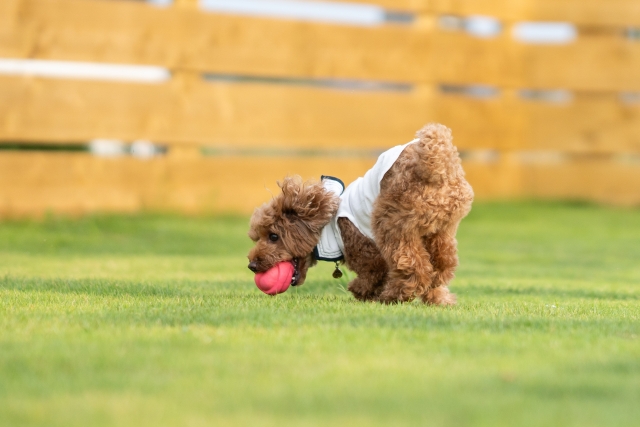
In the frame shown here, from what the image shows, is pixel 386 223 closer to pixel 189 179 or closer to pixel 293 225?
pixel 293 225

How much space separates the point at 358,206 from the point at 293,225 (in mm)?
308

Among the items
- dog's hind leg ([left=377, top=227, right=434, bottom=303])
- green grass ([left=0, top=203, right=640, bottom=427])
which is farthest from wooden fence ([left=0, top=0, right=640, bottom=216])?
dog's hind leg ([left=377, top=227, right=434, bottom=303])

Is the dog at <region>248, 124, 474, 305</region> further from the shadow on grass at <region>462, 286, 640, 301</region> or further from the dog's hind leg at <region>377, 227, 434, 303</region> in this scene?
the shadow on grass at <region>462, 286, 640, 301</region>

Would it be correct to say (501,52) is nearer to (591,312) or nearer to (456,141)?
(456,141)

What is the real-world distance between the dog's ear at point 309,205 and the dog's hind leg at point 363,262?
0.08m

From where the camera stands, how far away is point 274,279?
414 centimetres

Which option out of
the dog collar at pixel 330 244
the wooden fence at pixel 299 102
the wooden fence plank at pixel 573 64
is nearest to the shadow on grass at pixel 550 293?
the dog collar at pixel 330 244

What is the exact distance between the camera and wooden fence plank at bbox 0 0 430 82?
7707 millimetres

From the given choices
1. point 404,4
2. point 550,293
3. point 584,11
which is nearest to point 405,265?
point 550,293

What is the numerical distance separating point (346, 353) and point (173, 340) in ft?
1.86

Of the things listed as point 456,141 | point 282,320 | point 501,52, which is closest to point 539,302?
point 282,320

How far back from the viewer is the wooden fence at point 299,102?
777cm

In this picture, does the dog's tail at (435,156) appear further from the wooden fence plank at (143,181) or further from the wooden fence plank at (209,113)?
the wooden fence plank at (209,113)

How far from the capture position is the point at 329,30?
29.2 feet
